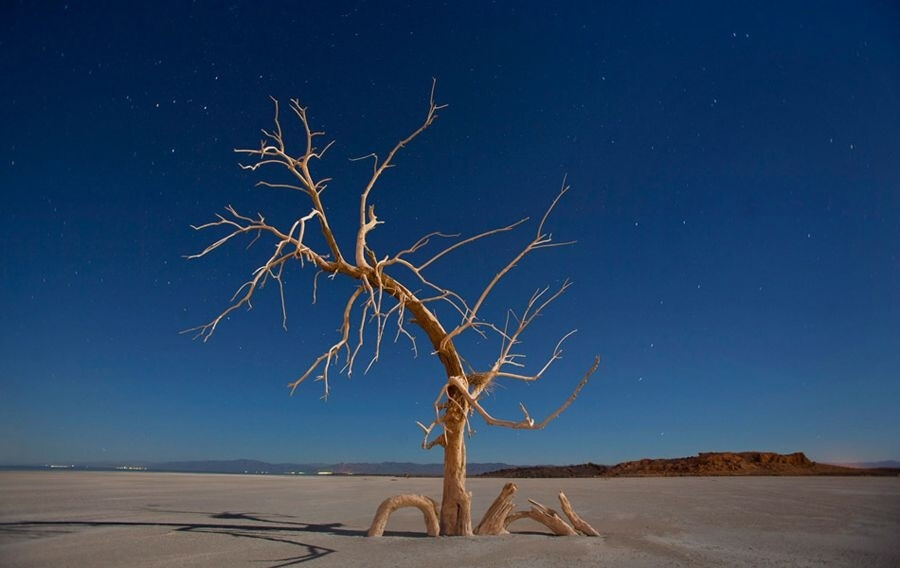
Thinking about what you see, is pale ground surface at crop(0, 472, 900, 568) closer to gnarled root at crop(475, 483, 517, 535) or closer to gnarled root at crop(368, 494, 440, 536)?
gnarled root at crop(368, 494, 440, 536)

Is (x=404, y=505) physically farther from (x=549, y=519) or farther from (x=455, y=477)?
(x=549, y=519)

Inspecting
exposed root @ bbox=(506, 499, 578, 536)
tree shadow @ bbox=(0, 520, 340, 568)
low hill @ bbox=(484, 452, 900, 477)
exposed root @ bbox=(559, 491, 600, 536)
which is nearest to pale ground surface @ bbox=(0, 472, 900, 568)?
tree shadow @ bbox=(0, 520, 340, 568)

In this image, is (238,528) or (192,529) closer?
(192,529)

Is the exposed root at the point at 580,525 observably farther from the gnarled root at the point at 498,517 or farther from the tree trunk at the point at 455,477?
the tree trunk at the point at 455,477

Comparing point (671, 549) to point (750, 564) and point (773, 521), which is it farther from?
point (773, 521)

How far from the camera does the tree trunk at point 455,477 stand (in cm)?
705

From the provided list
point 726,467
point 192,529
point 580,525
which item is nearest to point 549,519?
point 580,525

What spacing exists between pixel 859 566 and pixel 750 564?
1.08 meters

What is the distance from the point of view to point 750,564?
5785 mm

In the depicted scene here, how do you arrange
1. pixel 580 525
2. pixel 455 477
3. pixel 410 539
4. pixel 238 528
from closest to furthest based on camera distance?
pixel 410 539 → pixel 455 477 → pixel 580 525 → pixel 238 528

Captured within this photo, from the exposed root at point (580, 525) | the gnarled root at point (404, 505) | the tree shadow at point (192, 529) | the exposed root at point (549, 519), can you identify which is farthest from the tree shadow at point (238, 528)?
the exposed root at point (580, 525)

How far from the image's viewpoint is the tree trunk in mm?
7047

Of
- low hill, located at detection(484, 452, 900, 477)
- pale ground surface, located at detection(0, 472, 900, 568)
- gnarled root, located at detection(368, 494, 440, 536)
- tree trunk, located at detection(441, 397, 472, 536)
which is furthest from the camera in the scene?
low hill, located at detection(484, 452, 900, 477)

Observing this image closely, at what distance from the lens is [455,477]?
23.4ft
